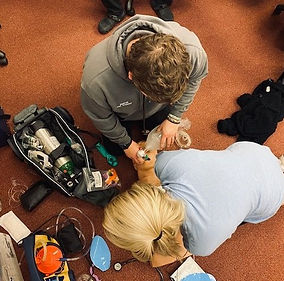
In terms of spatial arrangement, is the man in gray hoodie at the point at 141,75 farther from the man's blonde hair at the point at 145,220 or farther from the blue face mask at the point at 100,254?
the blue face mask at the point at 100,254

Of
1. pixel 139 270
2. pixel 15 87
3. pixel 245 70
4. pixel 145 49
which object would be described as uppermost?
pixel 145 49

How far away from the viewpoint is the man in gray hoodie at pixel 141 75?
114 cm

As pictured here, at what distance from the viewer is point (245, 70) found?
2.29 meters

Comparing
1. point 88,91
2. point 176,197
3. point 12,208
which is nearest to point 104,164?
point 12,208

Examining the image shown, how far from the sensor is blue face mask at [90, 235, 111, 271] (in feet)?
5.90

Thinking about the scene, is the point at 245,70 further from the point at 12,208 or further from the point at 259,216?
the point at 12,208

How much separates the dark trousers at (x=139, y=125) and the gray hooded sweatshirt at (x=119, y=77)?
5.9 inches

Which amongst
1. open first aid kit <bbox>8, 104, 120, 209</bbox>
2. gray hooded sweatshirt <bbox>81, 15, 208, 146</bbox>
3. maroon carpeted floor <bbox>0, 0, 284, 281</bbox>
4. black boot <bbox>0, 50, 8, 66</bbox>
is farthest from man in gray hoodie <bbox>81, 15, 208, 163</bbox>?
black boot <bbox>0, 50, 8, 66</bbox>

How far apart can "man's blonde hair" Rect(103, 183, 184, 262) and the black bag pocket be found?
30.4 inches

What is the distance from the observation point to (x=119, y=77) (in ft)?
4.54

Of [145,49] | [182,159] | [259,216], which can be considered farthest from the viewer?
[259,216]

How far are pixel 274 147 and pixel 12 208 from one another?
1431mm

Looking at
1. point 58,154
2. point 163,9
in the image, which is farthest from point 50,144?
point 163,9

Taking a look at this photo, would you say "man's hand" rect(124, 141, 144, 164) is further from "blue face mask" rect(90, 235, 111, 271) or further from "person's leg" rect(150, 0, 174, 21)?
"person's leg" rect(150, 0, 174, 21)
